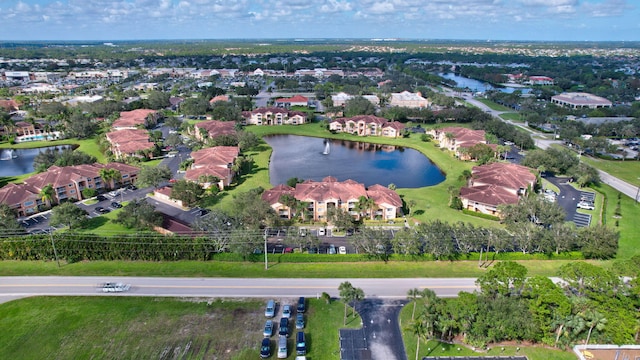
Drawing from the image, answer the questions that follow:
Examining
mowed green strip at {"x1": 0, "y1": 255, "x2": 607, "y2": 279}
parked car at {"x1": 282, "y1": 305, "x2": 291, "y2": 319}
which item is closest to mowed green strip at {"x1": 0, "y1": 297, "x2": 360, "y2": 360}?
parked car at {"x1": 282, "y1": 305, "x2": 291, "y2": 319}

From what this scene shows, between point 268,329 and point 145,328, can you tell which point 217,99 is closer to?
point 145,328

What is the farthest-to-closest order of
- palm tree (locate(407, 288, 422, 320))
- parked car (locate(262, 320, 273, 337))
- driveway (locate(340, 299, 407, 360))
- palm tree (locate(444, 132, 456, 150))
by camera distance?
palm tree (locate(444, 132, 456, 150))
palm tree (locate(407, 288, 422, 320))
parked car (locate(262, 320, 273, 337))
driveway (locate(340, 299, 407, 360))

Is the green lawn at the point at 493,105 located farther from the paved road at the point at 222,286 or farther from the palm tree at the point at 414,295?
the palm tree at the point at 414,295

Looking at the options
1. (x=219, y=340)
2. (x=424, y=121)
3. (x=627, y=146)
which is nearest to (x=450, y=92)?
(x=424, y=121)

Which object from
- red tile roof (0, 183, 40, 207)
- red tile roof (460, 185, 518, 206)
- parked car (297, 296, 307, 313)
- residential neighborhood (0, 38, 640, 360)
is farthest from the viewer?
red tile roof (460, 185, 518, 206)

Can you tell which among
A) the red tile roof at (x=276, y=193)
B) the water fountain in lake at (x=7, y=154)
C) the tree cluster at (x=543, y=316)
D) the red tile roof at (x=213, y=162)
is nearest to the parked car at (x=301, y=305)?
the tree cluster at (x=543, y=316)

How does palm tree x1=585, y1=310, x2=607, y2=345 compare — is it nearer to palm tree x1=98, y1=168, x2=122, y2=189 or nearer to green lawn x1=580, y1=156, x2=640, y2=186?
green lawn x1=580, y1=156, x2=640, y2=186
